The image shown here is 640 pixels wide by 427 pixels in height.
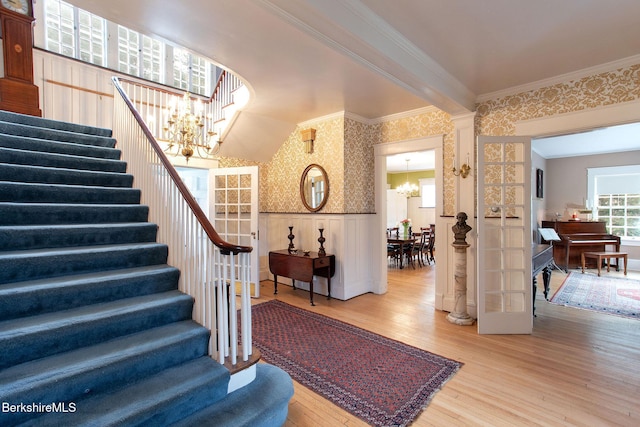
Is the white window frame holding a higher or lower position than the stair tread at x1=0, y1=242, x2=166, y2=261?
higher

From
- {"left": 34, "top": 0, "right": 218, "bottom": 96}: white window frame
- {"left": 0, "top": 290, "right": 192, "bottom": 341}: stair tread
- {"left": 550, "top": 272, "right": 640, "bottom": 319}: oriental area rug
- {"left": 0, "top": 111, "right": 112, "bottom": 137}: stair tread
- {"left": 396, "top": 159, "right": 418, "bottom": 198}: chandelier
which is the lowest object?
{"left": 550, "top": 272, "right": 640, "bottom": 319}: oriental area rug

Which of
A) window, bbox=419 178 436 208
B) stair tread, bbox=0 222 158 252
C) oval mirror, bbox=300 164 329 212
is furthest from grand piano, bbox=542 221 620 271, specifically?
stair tread, bbox=0 222 158 252

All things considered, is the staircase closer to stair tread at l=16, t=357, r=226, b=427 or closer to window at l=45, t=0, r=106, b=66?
stair tread at l=16, t=357, r=226, b=427

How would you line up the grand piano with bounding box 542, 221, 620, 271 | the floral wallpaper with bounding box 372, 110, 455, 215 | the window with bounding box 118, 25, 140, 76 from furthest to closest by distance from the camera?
the grand piano with bounding box 542, 221, 620, 271, the window with bounding box 118, 25, 140, 76, the floral wallpaper with bounding box 372, 110, 455, 215

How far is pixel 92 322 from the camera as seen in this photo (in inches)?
71.7

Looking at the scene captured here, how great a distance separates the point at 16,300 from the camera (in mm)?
1774

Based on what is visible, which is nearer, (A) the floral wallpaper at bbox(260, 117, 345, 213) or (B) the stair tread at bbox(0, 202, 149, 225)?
(B) the stair tread at bbox(0, 202, 149, 225)

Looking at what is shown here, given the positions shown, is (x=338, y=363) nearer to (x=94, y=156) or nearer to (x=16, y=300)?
(x=16, y=300)

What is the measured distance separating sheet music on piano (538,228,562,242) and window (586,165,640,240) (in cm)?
151

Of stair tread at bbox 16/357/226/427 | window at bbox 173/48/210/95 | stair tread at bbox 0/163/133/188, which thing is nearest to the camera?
stair tread at bbox 16/357/226/427

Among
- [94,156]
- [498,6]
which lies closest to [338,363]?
[498,6]

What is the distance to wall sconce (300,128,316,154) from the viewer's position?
474 cm

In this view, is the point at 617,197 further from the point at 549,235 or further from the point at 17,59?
the point at 17,59

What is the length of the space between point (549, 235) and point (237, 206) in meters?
6.29
